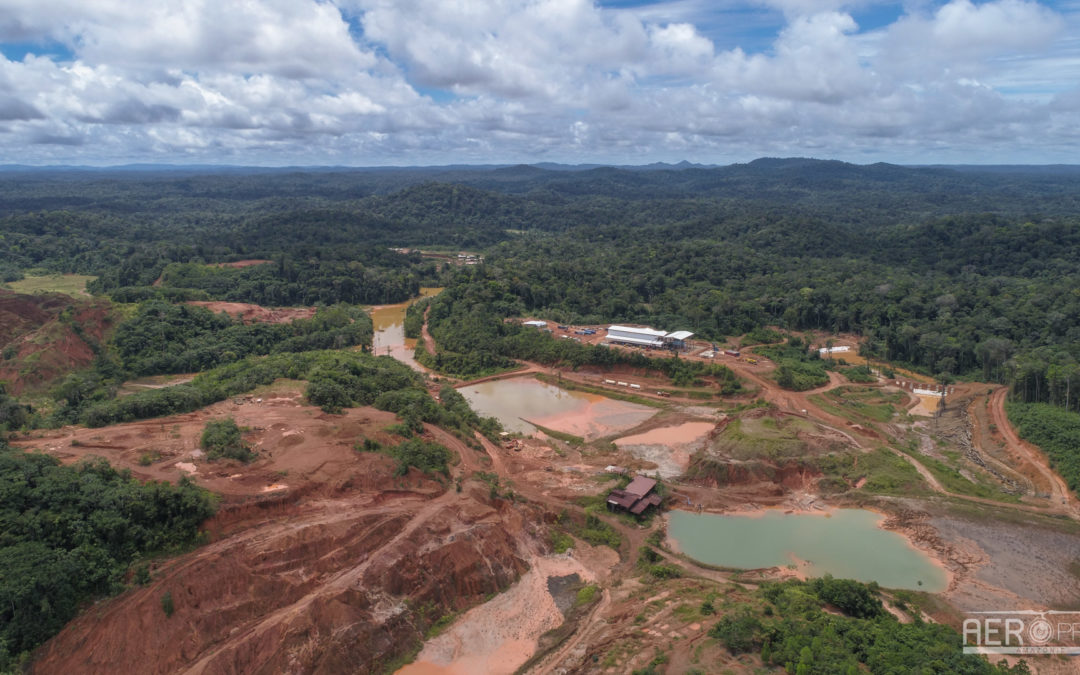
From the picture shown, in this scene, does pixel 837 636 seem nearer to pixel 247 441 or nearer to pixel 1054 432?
pixel 247 441

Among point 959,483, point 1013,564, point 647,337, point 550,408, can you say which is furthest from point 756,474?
point 647,337

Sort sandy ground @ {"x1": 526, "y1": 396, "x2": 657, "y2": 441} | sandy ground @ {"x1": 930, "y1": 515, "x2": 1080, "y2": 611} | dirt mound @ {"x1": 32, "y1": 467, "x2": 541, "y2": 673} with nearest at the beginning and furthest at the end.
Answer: dirt mound @ {"x1": 32, "y1": 467, "x2": 541, "y2": 673}
sandy ground @ {"x1": 930, "y1": 515, "x2": 1080, "y2": 611}
sandy ground @ {"x1": 526, "y1": 396, "x2": 657, "y2": 441}

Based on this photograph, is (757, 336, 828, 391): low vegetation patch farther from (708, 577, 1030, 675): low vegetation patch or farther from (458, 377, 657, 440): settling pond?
(708, 577, 1030, 675): low vegetation patch

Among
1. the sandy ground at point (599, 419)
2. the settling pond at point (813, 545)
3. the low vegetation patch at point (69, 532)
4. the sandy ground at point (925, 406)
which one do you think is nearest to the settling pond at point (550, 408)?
the sandy ground at point (599, 419)

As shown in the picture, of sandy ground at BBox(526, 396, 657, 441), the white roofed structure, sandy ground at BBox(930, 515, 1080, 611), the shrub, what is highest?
the shrub

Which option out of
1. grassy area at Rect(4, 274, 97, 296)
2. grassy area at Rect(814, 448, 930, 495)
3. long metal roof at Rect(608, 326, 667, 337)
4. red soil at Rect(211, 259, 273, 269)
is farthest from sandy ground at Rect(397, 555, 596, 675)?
red soil at Rect(211, 259, 273, 269)

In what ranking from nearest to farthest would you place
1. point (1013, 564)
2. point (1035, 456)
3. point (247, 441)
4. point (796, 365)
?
point (1013, 564)
point (247, 441)
point (1035, 456)
point (796, 365)

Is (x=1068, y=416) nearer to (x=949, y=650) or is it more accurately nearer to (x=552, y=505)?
(x=949, y=650)
